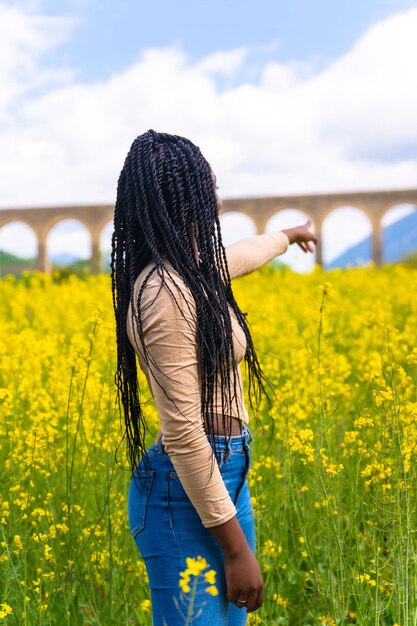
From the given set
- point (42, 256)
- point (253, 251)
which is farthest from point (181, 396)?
point (42, 256)

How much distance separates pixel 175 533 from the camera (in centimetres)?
141

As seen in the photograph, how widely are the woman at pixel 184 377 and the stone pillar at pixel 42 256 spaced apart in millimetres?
27938

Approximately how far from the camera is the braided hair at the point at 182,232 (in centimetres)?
142

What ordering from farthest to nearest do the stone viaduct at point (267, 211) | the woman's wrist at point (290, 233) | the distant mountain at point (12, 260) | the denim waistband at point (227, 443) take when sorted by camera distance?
the distant mountain at point (12, 260), the stone viaduct at point (267, 211), the woman's wrist at point (290, 233), the denim waistband at point (227, 443)

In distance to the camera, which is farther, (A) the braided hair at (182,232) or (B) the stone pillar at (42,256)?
(B) the stone pillar at (42,256)

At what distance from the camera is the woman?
1336 mm

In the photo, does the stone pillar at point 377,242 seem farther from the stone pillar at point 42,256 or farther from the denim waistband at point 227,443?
the denim waistband at point 227,443

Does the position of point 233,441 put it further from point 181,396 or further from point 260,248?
point 260,248

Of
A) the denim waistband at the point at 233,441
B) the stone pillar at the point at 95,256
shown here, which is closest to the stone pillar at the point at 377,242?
the stone pillar at the point at 95,256

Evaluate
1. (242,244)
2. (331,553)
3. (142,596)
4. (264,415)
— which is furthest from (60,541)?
(264,415)

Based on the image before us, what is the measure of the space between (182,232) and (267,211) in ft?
89.6

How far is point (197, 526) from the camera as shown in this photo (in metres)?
1.41

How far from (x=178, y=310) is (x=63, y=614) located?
4.63 ft

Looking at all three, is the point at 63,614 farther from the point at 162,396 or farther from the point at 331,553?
the point at 162,396
